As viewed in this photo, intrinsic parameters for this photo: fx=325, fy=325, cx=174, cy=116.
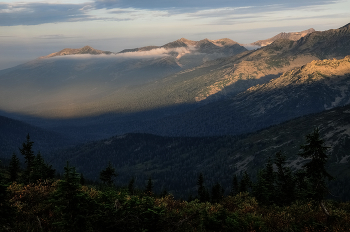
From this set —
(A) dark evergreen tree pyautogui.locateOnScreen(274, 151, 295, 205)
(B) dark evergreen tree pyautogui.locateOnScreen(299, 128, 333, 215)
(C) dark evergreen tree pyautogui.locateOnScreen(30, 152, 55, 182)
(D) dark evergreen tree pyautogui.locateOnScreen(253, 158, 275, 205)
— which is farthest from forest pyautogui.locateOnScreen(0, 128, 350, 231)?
(A) dark evergreen tree pyautogui.locateOnScreen(274, 151, 295, 205)

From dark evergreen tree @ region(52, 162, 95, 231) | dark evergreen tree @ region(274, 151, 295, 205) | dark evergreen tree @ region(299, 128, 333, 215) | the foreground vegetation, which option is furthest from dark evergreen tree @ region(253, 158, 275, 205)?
dark evergreen tree @ region(52, 162, 95, 231)

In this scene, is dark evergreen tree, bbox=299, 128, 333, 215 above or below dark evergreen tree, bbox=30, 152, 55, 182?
above

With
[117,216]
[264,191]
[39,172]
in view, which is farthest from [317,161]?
[39,172]

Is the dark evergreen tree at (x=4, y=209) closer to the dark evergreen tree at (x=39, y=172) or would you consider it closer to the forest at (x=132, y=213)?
the forest at (x=132, y=213)

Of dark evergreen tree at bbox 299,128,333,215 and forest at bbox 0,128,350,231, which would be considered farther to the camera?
dark evergreen tree at bbox 299,128,333,215

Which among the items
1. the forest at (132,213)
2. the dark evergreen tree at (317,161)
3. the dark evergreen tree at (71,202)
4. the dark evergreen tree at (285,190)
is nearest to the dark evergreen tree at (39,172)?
the forest at (132,213)

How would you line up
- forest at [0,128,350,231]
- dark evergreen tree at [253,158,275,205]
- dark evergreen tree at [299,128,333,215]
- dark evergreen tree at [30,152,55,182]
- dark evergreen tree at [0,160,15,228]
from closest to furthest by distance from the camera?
dark evergreen tree at [0,160,15,228] < forest at [0,128,350,231] < dark evergreen tree at [299,128,333,215] < dark evergreen tree at [30,152,55,182] < dark evergreen tree at [253,158,275,205]

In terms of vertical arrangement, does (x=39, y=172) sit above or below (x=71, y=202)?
below

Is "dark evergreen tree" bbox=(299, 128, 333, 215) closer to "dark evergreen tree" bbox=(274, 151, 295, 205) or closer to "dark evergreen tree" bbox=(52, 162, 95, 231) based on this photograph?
"dark evergreen tree" bbox=(52, 162, 95, 231)

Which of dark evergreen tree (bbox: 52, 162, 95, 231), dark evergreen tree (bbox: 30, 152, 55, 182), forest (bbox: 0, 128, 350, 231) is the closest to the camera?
dark evergreen tree (bbox: 52, 162, 95, 231)

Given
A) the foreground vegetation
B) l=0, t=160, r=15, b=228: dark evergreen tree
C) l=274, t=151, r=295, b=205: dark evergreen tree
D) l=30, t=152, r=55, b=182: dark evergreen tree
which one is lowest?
l=274, t=151, r=295, b=205: dark evergreen tree

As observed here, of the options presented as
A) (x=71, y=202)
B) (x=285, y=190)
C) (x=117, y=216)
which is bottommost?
(x=285, y=190)

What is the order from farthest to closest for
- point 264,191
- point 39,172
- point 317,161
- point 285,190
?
point 285,190 < point 264,191 < point 39,172 < point 317,161

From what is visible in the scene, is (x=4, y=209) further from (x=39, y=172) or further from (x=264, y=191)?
(x=264, y=191)
